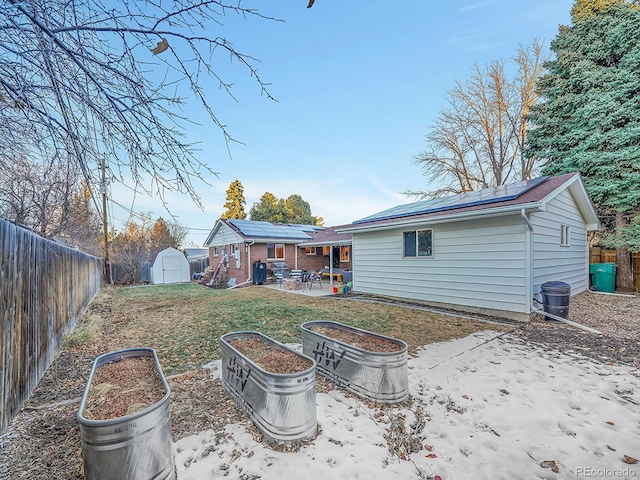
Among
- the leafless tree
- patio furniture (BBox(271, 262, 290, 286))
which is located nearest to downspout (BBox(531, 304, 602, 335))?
the leafless tree

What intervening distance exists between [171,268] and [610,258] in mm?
24431

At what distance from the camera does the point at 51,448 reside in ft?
7.98

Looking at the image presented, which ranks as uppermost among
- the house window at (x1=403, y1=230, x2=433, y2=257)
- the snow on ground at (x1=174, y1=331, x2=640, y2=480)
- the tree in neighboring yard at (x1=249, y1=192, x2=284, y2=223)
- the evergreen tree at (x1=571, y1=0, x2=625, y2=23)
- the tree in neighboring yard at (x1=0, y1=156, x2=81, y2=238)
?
the evergreen tree at (x1=571, y1=0, x2=625, y2=23)

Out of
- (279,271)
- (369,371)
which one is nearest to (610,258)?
(369,371)

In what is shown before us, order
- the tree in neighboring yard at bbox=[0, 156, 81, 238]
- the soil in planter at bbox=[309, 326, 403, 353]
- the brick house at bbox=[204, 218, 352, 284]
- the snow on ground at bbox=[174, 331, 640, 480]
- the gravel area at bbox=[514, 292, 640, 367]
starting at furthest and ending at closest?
the brick house at bbox=[204, 218, 352, 284], the gravel area at bbox=[514, 292, 640, 367], the soil in planter at bbox=[309, 326, 403, 353], the tree in neighboring yard at bbox=[0, 156, 81, 238], the snow on ground at bbox=[174, 331, 640, 480]

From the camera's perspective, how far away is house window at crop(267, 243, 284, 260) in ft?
55.9

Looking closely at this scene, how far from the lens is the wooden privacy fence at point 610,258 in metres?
11.0

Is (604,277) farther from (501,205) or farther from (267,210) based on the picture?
(267,210)

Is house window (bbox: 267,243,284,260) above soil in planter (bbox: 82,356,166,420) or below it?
above

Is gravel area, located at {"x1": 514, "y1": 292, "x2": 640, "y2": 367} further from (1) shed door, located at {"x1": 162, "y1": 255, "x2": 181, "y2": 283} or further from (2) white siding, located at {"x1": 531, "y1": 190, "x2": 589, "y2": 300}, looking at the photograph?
(1) shed door, located at {"x1": 162, "y1": 255, "x2": 181, "y2": 283}

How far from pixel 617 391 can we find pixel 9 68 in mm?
→ 6322

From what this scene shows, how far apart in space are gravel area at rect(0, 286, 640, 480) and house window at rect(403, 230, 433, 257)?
285cm

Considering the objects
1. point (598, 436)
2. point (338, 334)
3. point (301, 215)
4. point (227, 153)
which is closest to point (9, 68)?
point (227, 153)

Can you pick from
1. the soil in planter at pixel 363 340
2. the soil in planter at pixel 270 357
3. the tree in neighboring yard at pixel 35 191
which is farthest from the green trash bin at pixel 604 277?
the tree in neighboring yard at pixel 35 191
